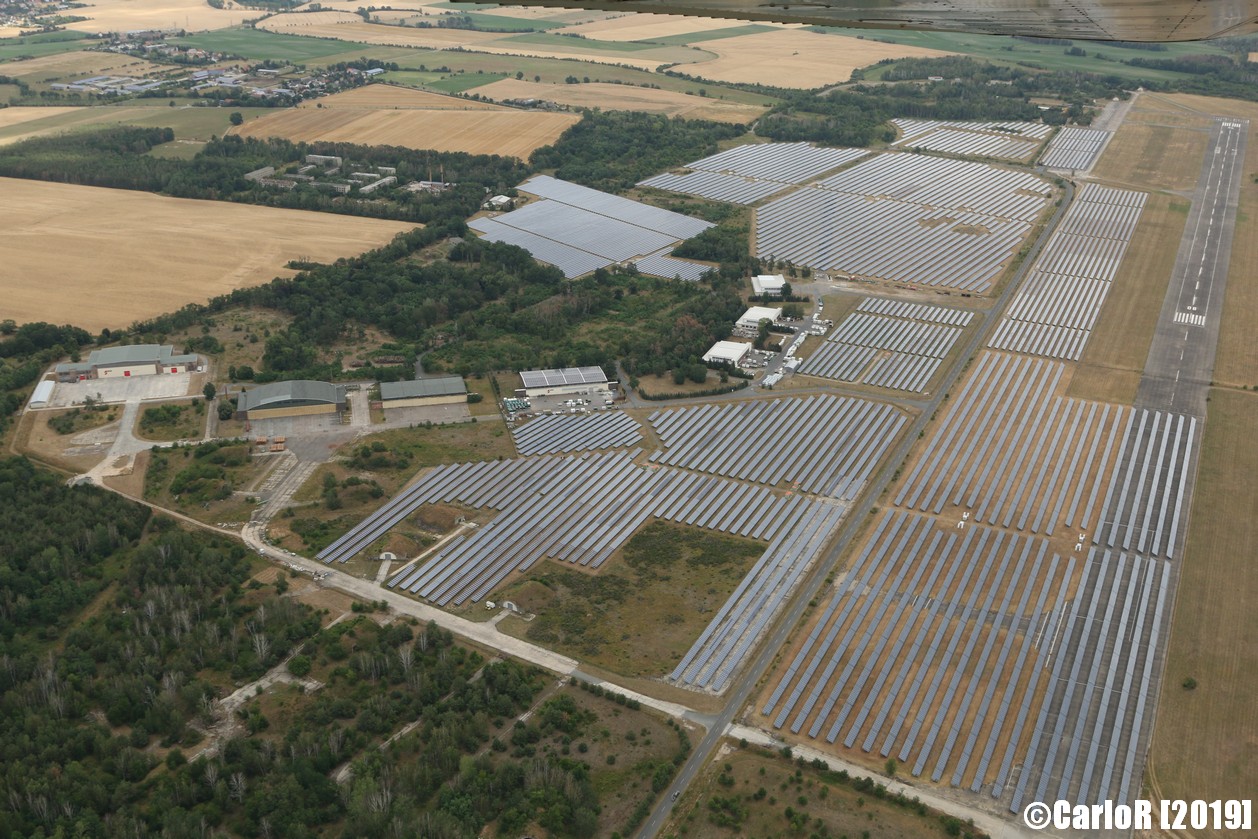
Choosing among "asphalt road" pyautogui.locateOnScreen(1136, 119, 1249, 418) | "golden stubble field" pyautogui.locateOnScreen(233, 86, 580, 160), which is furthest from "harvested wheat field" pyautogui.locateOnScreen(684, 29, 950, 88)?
"asphalt road" pyautogui.locateOnScreen(1136, 119, 1249, 418)

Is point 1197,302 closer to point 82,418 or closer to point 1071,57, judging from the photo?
point 82,418

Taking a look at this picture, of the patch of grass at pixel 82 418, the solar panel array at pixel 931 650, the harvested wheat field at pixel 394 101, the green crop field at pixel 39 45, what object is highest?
the green crop field at pixel 39 45

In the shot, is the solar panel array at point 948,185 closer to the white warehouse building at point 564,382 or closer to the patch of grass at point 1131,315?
the patch of grass at point 1131,315

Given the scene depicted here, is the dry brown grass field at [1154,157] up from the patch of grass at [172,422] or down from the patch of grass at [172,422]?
up

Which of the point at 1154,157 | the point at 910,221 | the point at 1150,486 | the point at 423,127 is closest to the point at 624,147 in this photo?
the point at 423,127

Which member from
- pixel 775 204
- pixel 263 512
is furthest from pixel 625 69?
pixel 263 512

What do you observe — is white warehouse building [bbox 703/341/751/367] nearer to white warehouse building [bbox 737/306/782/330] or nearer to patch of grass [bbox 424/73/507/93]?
white warehouse building [bbox 737/306/782/330]

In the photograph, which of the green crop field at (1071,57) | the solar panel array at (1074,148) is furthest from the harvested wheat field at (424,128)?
the green crop field at (1071,57)
